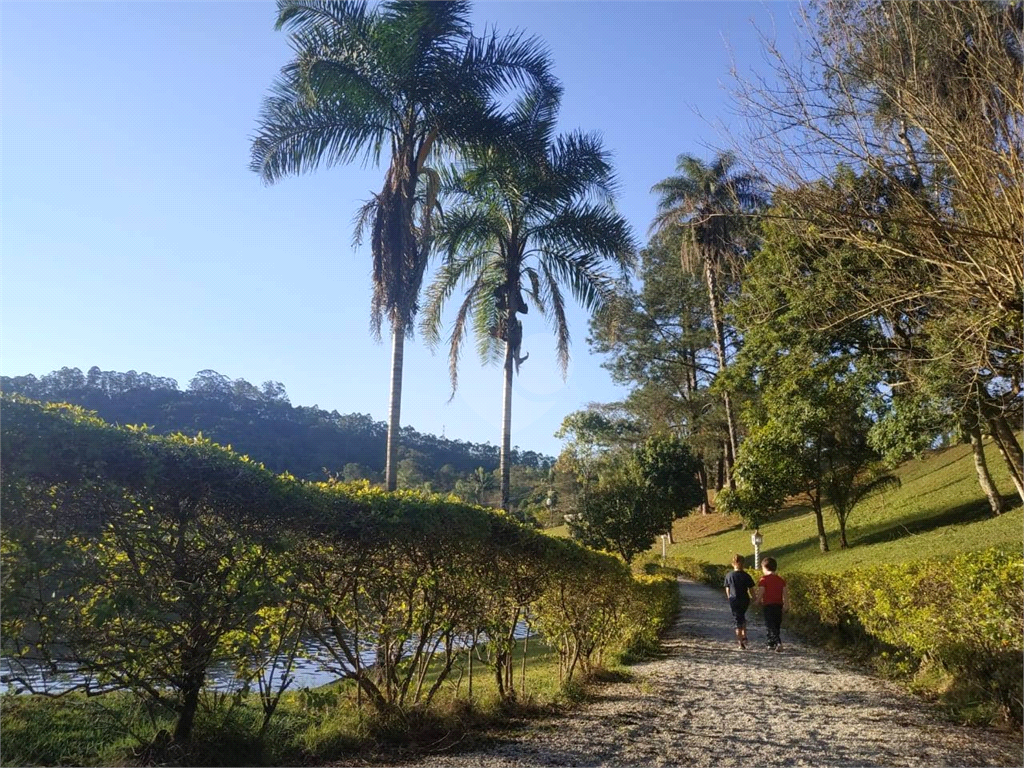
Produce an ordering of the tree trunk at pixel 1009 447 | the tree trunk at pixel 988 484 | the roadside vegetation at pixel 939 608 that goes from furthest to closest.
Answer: the tree trunk at pixel 988 484, the tree trunk at pixel 1009 447, the roadside vegetation at pixel 939 608

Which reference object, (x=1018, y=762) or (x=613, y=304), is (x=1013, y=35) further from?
(x=613, y=304)

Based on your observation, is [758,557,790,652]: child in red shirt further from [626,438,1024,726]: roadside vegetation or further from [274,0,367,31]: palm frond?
[274,0,367,31]: palm frond

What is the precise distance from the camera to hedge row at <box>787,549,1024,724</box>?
173 inches

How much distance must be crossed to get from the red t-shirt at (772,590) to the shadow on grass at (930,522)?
39.6 feet

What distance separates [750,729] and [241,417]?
92.8 feet

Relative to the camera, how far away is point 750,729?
16.1 feet

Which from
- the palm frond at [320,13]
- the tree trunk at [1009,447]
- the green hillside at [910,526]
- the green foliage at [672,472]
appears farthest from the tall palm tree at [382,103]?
the green foliage at [672,472]

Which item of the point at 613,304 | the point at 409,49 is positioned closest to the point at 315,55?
the point at 409,49

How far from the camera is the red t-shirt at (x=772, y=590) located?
356 inches

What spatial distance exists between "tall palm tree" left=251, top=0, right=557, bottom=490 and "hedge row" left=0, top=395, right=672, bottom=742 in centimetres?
520

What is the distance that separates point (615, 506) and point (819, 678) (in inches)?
808

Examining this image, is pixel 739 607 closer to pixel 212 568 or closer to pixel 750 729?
pixel 750 729

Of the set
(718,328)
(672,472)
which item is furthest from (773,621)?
(672,472)

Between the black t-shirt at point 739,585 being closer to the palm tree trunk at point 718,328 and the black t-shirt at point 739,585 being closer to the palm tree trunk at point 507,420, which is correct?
the palm tree trunk at point 507,420
